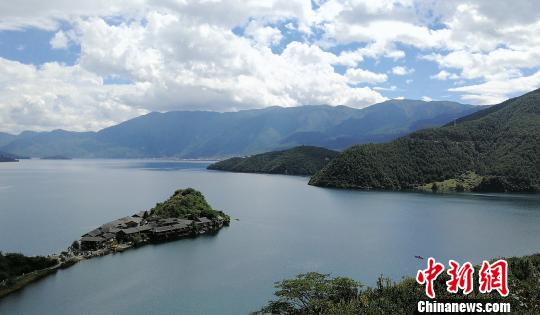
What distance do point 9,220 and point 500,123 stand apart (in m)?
203

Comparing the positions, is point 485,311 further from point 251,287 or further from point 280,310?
point 251,287

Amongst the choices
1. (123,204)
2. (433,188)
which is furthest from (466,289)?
(433,188)

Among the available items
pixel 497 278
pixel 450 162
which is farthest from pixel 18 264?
pixel 450 162

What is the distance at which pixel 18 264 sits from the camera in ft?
137

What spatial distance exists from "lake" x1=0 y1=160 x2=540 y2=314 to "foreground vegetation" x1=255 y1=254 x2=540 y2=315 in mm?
6242

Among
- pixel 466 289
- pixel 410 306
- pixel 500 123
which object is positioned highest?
pixel 500 123

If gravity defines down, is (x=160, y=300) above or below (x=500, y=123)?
below

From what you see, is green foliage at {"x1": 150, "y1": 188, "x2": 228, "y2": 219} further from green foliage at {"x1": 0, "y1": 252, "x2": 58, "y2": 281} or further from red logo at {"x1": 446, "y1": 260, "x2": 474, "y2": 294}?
red logo at {"x1": 446, "y1": 260, "x2": 474, "y2": 294}

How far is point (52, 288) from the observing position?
1533 inches

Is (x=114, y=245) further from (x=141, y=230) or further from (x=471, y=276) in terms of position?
(x=471, y=276)

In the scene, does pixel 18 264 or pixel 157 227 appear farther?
pixel 157 227

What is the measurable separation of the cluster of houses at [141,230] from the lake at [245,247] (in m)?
3.21

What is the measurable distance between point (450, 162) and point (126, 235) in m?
146

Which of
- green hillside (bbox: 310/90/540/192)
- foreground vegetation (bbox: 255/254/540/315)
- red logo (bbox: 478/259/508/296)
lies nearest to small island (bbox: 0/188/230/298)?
foreground vegetation (bbox: 255/254/540/315)
